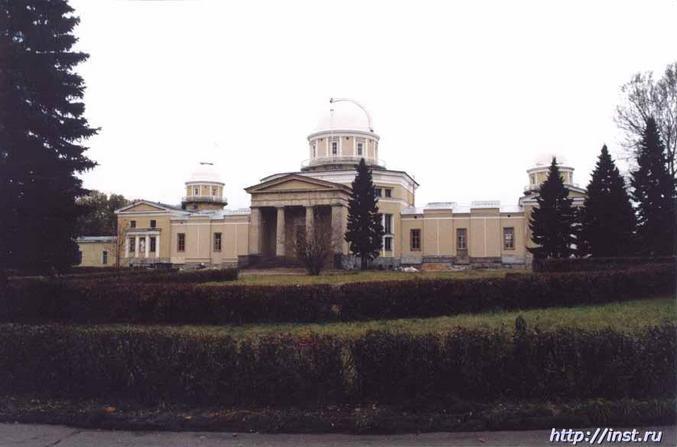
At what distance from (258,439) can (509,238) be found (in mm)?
45708

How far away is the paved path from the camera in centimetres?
580

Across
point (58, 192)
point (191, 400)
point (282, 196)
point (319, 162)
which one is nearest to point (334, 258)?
point (282, 196)

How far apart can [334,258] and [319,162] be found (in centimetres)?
1276

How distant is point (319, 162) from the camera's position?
51.7 meters

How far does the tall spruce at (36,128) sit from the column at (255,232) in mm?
30357

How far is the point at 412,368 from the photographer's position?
22.6 feet

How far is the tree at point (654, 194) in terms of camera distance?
29703mm

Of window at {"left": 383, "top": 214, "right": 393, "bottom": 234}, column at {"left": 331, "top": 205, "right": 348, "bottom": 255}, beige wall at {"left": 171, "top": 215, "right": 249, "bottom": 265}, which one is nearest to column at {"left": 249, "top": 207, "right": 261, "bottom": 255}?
beige wall at {"left": 171, "top": 215, "right": 249, "bottom": 265}

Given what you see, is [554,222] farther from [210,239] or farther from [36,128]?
[210,239]

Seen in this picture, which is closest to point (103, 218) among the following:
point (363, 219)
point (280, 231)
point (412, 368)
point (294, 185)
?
point (280, 231)

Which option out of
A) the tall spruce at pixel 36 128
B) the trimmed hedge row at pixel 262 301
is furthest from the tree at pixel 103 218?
the trimmed hedge row at pixel 262 301

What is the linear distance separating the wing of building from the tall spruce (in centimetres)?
2729

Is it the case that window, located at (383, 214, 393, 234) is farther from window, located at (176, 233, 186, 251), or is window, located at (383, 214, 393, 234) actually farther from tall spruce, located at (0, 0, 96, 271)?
tall spruce, located at (0, 0, 96, 271)

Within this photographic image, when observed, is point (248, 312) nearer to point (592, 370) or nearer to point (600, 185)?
point (592, 370)
